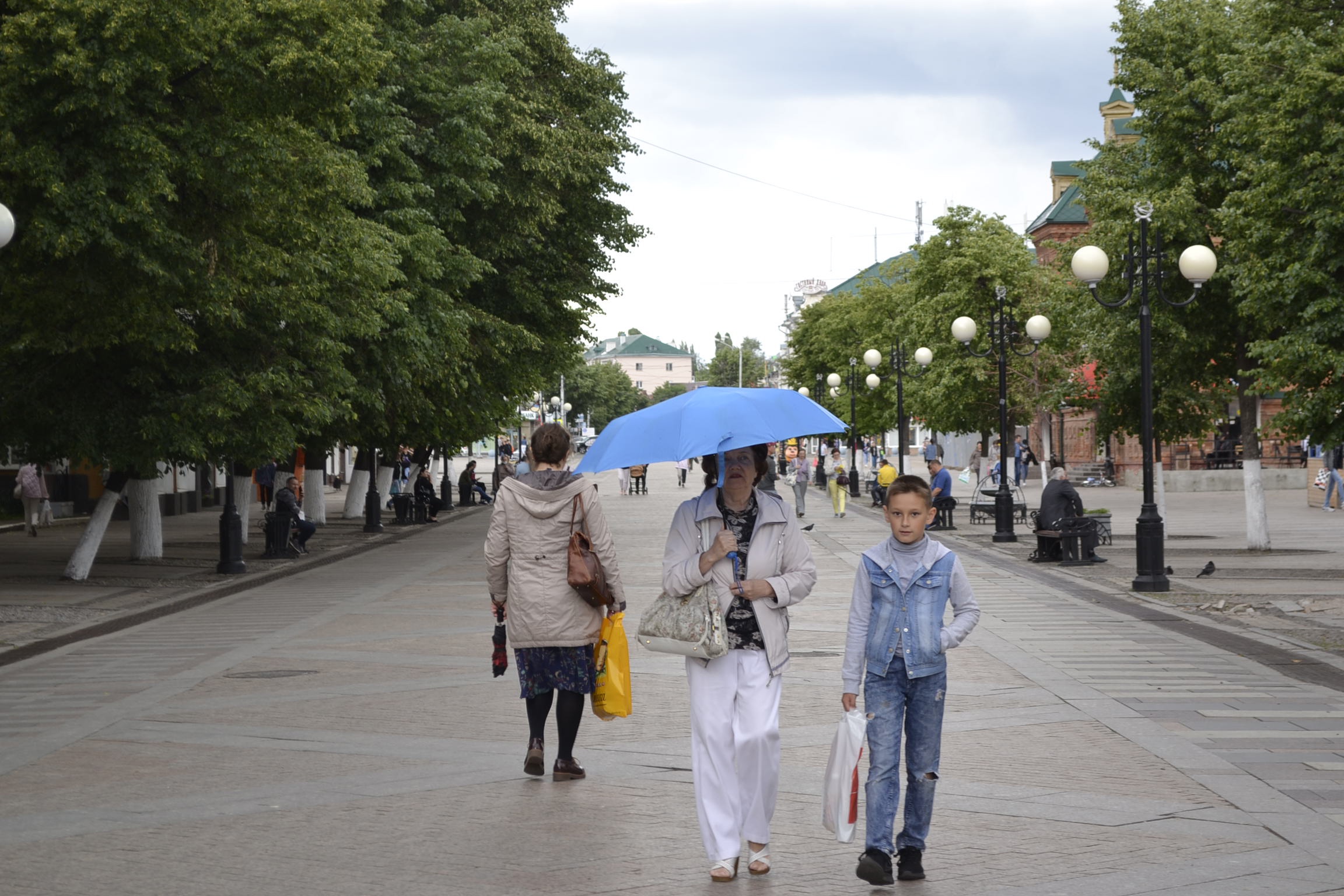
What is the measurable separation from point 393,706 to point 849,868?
499 cm

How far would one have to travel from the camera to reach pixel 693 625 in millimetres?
6211

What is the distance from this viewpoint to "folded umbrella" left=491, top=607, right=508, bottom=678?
27.3 feet

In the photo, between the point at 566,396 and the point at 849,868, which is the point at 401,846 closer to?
the point at 849,868

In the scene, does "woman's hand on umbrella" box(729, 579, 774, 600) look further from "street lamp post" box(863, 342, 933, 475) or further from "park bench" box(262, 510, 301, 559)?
"street lamp post" box(863, 342, 933, 475)

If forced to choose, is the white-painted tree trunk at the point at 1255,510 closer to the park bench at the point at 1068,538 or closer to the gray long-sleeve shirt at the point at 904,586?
the park bench at the point at 1068,538

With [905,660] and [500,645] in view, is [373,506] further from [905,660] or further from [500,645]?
[905,660]

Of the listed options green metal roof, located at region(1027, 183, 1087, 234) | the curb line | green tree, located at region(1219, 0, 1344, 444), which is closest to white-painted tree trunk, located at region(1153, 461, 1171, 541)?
green tree, located at region(1219, 0, 1344, 444)

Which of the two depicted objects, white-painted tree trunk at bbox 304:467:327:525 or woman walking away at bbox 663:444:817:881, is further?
white-painted tree trunk at bbox 304:467:327:525

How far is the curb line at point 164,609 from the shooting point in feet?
47.1

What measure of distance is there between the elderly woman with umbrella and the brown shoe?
196 cm

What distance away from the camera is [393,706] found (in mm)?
10602

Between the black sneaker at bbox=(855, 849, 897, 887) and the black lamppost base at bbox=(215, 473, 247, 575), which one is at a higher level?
the black lamppost base at bbox=(215, 473, 247, 575)

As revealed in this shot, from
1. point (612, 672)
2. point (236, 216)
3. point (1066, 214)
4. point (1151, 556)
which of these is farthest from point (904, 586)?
point (1066, 214)

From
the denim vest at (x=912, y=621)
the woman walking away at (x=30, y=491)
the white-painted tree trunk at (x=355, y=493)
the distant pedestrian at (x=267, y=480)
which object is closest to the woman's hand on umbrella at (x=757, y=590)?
the denim vest at (x=912, y=621)
